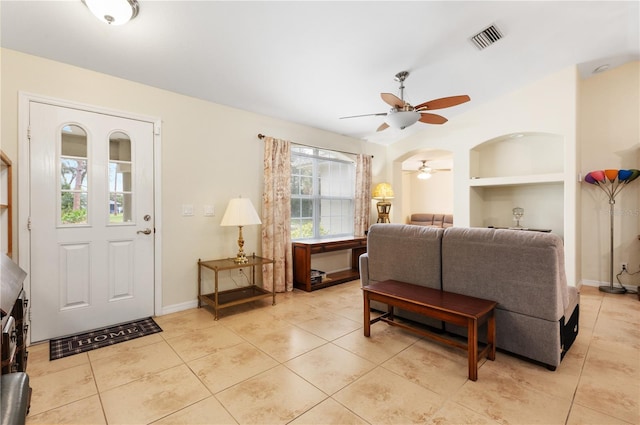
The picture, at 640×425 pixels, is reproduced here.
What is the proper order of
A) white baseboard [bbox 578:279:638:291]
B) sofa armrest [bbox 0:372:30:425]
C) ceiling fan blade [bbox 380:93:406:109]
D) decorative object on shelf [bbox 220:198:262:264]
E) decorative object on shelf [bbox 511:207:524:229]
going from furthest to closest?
decorative object on shelf [bbox 511:207:524:229] < white baseboard [bbox 578:279:638:291] < decorative object on shelf [bbox 220:198:262:264] < ceiling fan blade [bbox 380:93:406:109] < sofa armrest [bbox 0:372:30:425]

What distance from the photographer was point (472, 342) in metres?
1.98

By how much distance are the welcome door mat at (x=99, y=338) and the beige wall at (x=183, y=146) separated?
0.37 m

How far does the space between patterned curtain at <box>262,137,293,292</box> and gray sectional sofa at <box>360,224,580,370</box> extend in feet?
6.04

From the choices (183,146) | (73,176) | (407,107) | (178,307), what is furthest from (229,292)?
(407,107)

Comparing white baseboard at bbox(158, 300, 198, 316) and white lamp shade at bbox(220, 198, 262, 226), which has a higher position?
white lamp shade at bbox(220, 198, 262, 226)

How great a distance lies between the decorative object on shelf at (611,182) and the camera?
3.90 metres

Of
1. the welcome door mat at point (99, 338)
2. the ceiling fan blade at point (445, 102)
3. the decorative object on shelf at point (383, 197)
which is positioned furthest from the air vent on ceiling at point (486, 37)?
the welcome door mat at point (99, 338)

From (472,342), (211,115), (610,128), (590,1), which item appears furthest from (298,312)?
(610,128)

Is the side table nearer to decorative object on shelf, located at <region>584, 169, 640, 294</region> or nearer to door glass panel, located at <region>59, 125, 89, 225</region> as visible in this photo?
door glass panel, located at <region>59, 125, 89, 225</region>

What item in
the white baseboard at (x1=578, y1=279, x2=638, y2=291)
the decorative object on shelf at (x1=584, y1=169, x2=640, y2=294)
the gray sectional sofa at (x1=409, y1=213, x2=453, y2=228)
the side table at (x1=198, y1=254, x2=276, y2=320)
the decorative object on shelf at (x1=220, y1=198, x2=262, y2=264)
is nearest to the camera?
the side table at (x1=198, y1=254, x2=276, y2=320)

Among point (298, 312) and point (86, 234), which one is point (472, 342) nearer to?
point (298, 312)

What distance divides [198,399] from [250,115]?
10.4ft

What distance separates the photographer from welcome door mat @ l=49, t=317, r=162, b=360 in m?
2.42

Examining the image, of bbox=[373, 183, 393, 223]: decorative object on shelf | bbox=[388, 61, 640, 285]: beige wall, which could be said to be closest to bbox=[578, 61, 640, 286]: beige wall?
Result: bbox=[388, 61, 640, 285]: beige wall
